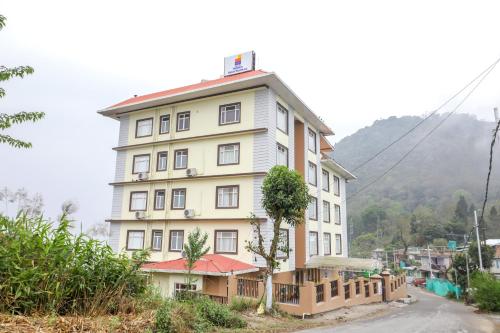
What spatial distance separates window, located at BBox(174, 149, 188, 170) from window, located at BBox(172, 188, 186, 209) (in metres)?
1.44

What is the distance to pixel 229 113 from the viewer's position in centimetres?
2216

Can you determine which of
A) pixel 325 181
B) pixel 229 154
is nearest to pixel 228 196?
pixel 229 154

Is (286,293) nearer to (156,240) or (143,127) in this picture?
(156,240)

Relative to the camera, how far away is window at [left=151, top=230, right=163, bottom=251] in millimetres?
22844

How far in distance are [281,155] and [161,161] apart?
7864 mm

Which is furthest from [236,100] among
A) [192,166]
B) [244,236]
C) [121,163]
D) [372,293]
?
[372,293]

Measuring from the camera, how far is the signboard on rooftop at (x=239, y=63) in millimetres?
23953

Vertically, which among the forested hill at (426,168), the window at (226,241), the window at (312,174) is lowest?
the window at (226,241)

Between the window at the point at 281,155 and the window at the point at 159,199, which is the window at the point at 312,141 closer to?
the window at the point at 281,155

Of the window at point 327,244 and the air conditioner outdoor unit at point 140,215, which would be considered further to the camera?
the window at point 327,244

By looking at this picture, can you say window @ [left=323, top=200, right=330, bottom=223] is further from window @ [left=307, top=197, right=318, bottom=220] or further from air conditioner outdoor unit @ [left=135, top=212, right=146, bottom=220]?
air conditioner outdoor unit @ [left=135, top=212, right=146, bottom=220]

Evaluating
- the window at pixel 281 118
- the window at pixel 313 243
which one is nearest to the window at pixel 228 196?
the window at pixel 281 118

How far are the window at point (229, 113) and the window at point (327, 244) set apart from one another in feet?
39.4

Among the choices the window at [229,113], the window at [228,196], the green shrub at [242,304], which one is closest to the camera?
the green shrub at [242,304]
